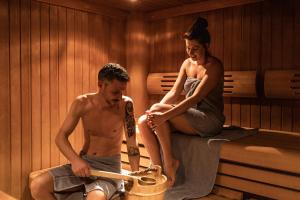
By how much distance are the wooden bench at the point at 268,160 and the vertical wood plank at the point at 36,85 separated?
3.68 feet

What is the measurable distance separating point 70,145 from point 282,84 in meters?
2.15

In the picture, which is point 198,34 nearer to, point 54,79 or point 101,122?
point 101,122

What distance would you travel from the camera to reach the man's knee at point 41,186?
233 centimetres

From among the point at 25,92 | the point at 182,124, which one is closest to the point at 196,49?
the point at 182,124

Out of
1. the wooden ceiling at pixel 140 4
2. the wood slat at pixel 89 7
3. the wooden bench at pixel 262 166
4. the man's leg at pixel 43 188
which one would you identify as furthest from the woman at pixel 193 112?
the wood slat at pixel 89 7

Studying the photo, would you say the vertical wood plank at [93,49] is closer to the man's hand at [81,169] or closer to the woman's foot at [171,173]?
the woman's foot at [171,173]

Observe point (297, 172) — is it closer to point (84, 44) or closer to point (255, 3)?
point (255, 3)

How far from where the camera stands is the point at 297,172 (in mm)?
2340

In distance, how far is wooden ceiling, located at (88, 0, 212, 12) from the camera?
395 cm

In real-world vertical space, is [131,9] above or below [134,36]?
above

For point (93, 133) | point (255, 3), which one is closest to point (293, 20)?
point (255, 3)

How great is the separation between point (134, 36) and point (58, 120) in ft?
5.13

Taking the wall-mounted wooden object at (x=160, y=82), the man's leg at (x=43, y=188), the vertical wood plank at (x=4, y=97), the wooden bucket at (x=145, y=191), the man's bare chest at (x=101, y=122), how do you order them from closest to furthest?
the wooden bucket at (x=145, y=191) < the man's leg at (x=43, y=188) < the man's bare chest at (x=101, y=122) < the vertical wood plank at (x=4, y=97) < the wall-mounted wooden object at (x=160, y=82)

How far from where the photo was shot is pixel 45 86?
140 inches
